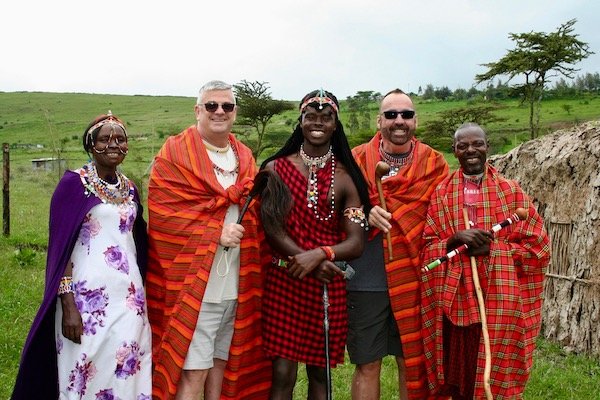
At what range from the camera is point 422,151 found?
4484 millimetres

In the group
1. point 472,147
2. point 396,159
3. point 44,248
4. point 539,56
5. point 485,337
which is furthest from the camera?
point 539,56

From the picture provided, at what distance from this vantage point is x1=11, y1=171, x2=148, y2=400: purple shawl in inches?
147

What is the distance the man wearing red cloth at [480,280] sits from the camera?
400 cm

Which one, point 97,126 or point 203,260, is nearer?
point 97,126

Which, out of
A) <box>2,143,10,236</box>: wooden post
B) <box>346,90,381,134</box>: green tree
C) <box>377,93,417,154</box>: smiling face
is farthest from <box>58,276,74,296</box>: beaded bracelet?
<box>346,90,381,134</box>: green tree

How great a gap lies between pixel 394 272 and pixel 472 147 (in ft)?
3.24

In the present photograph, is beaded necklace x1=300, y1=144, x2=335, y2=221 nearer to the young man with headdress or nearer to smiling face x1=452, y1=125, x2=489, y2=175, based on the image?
the young man with headdress

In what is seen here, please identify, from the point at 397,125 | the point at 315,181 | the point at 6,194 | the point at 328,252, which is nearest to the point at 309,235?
the point at 328,252

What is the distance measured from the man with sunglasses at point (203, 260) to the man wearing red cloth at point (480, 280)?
4.05ft

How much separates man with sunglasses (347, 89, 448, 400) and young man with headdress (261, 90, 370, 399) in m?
0.30

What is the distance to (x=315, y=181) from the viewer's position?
13.2ft

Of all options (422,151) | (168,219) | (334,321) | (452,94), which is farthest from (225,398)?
(452,94)

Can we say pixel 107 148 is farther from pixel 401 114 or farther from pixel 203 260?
pixel 401 114

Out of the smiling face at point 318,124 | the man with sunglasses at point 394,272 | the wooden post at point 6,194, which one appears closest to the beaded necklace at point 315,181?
the smiling face at point 318,124
